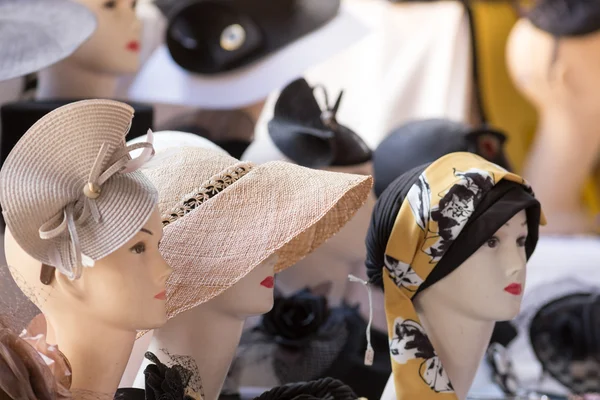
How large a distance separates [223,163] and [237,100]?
2.90 feet

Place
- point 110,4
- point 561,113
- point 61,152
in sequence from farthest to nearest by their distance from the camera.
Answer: point 561,113
point 110,4
point 61,152

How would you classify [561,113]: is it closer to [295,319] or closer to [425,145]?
[425,145]

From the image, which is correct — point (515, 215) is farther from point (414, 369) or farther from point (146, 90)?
point (146, 90)

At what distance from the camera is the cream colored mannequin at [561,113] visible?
2.64 m

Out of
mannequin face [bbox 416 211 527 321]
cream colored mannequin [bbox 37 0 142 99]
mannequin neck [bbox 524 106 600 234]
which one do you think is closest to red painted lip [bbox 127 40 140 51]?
cream colored mannequin [bbox 37 0 142 99]

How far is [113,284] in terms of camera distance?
107 cm

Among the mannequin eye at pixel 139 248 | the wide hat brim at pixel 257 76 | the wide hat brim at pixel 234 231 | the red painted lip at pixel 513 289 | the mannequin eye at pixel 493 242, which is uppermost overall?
the mannequin eye at pixel 139 248

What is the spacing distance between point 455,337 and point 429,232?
0.63 ft

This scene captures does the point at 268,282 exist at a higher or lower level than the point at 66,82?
higher

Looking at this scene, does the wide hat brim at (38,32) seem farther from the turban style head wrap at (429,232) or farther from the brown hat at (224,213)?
the turban style head wrap at (429,232)

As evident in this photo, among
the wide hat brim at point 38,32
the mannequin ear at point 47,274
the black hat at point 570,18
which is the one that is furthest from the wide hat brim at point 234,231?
the black hat at point 570,18

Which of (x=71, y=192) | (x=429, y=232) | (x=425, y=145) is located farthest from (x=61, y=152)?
(x=425, y=145)

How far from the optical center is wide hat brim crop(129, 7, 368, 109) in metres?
2.19

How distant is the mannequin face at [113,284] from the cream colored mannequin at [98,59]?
3.35 ft
